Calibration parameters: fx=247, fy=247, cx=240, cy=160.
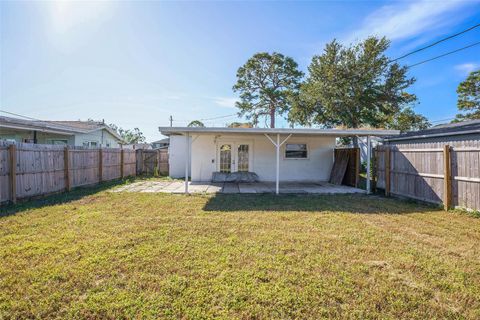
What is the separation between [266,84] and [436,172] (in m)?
20.8

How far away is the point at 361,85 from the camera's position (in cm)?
1767

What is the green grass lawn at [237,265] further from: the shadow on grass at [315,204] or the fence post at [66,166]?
the fence post at [66,166]

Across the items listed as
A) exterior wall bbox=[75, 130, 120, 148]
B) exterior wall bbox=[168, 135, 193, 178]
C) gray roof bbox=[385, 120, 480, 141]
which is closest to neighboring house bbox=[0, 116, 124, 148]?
exterior wall bbox=[75, 130, 120, 148]

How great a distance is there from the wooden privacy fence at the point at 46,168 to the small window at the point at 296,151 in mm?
8896

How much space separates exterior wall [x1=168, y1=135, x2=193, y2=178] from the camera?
47.9ft

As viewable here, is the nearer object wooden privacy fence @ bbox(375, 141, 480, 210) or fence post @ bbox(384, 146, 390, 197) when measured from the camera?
wooden privacy fence @ bbox(375, 141, 480, 210)

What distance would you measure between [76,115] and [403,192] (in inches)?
1499

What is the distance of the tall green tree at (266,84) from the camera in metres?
25.0

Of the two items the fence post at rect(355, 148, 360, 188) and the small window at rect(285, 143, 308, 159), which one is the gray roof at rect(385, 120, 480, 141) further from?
the small window at rect(285, 143, 308, 159)

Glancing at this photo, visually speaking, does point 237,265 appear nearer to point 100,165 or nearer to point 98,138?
point 100,165

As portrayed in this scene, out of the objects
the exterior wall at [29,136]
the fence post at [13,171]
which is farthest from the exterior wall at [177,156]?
the fence post at [13,171]

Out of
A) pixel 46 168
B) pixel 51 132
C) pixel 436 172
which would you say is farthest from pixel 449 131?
pixel 51 132

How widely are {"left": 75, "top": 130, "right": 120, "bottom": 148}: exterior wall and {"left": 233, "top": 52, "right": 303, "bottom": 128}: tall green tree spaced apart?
13.0m

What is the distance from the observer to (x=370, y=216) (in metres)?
5.88
